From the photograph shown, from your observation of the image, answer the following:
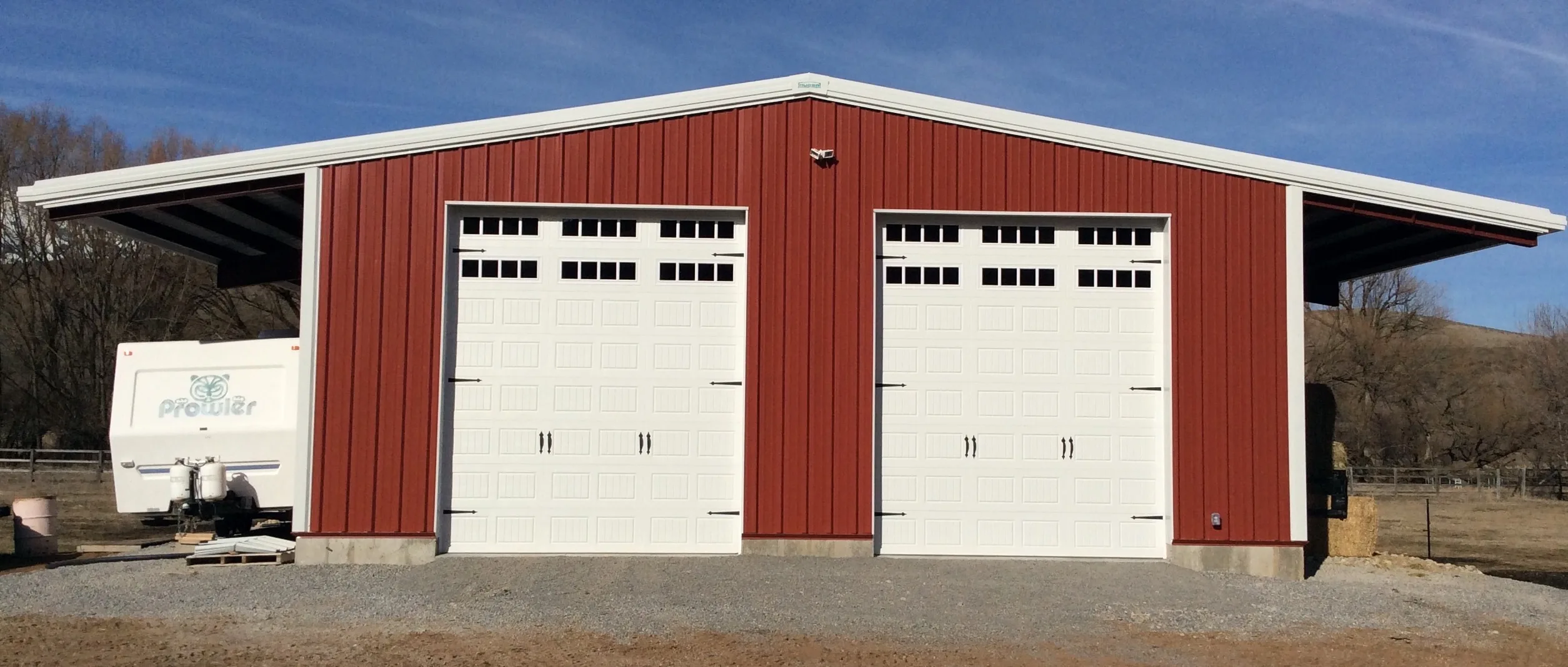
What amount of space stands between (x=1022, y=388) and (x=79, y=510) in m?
18.9

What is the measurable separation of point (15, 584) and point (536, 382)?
4905mm

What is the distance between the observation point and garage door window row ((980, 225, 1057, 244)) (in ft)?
40.8

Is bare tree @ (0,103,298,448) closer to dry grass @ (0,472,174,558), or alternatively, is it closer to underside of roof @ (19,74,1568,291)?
dry grass @ (0,472,174,558)

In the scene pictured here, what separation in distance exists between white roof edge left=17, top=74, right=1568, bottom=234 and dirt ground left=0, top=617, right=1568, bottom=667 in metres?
4.94

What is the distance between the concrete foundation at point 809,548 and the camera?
38.8 feet

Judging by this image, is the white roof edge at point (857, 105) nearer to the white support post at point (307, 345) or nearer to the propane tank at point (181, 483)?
the white support post at point (307, 345)

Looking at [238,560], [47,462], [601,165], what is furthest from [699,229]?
[47,462]

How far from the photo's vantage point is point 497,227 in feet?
40.0

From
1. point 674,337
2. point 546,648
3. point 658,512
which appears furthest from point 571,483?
point 546,648

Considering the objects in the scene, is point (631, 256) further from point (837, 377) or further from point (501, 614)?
point (501, 614)

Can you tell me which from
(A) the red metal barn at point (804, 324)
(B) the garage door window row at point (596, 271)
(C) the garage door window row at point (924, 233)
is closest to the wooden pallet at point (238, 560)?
(A) the red metal barn at point (804, 324)

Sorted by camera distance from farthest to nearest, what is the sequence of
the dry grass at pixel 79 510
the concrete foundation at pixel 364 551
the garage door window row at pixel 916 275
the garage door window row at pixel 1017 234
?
the dry grass at pixel 79 510 → the garage door window row at pixel 1017 234 → the garage door window row at pixel 916 275 → the concrete foundation at pixel 364 551

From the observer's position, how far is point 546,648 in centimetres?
796

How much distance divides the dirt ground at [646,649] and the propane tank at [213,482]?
12.3 feet
